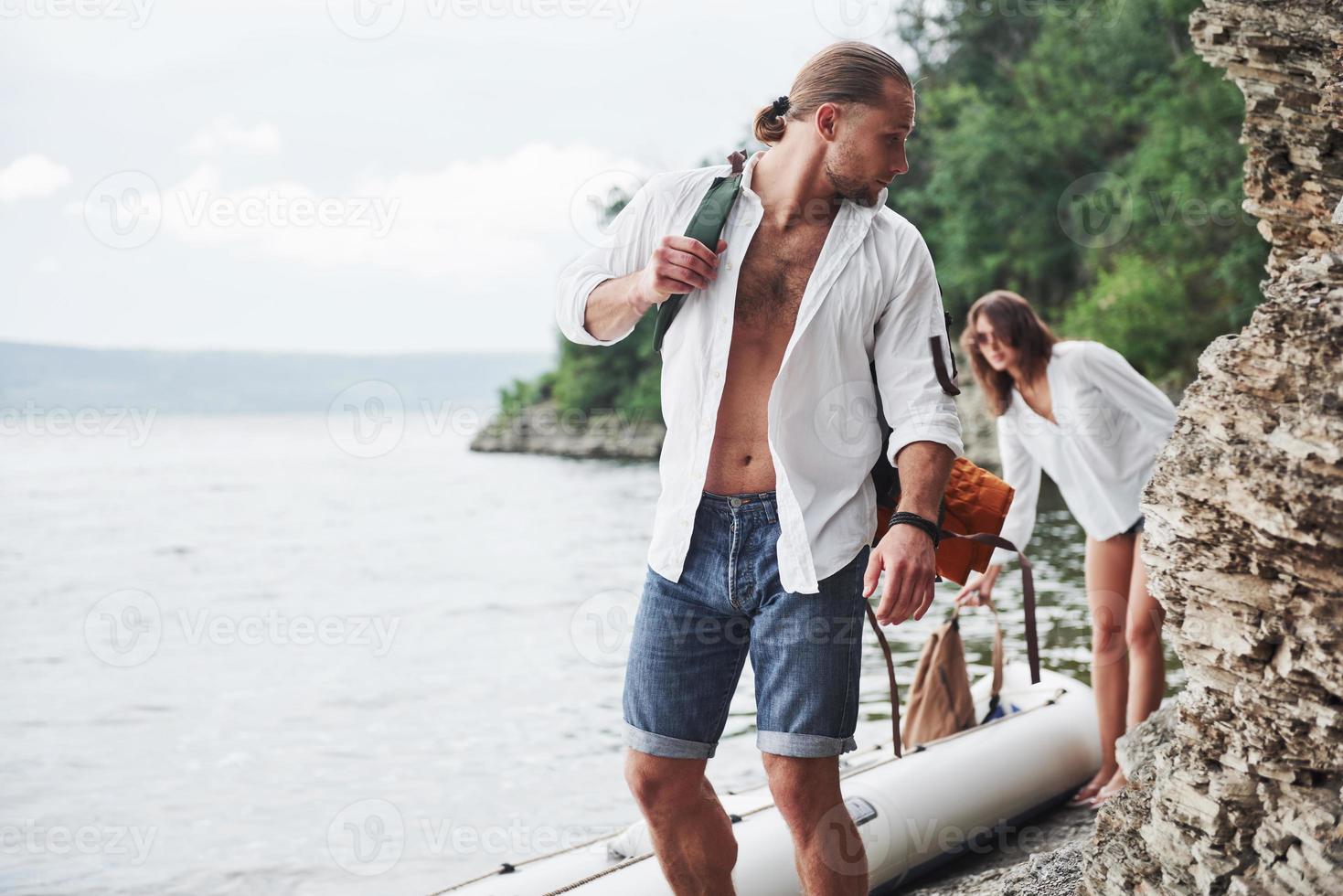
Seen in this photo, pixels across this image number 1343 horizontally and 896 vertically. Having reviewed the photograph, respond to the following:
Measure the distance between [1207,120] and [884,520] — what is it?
91.8ft

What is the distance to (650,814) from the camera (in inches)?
103

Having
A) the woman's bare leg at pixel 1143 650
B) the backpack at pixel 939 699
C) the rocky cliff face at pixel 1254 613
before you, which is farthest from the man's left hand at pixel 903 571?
the backpack at pixel 939 699

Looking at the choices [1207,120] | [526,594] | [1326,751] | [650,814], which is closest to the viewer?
[1326,751]

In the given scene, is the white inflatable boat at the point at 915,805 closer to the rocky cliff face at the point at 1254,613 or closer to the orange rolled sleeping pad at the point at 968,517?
the orange rolled sleeping pad at the point at 968,517

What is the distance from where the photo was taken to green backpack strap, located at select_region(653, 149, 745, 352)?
2568 millimetres

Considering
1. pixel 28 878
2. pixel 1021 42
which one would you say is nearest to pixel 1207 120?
pixel 1021 42

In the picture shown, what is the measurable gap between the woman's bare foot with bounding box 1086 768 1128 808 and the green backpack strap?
9.90 ft

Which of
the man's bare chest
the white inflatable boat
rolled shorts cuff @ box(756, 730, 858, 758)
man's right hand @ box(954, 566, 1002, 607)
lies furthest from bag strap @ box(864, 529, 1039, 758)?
man's right hand @ box(954, 566, 1002, 607)

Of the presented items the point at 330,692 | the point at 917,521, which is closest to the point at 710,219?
the point at 917,521

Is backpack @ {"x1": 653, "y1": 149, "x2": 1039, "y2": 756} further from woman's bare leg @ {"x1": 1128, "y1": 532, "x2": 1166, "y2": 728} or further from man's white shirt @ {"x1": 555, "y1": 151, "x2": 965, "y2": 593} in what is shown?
woman's bare leg @ {"x1": 1128, "y1": 532, "x2": 1166, "y2": 728}

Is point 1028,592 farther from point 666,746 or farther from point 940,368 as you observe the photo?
point 666,746

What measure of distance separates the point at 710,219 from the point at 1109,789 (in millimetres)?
3249

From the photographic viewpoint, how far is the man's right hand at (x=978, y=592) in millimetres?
4090

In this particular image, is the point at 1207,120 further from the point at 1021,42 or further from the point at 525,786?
the point at 525,786
